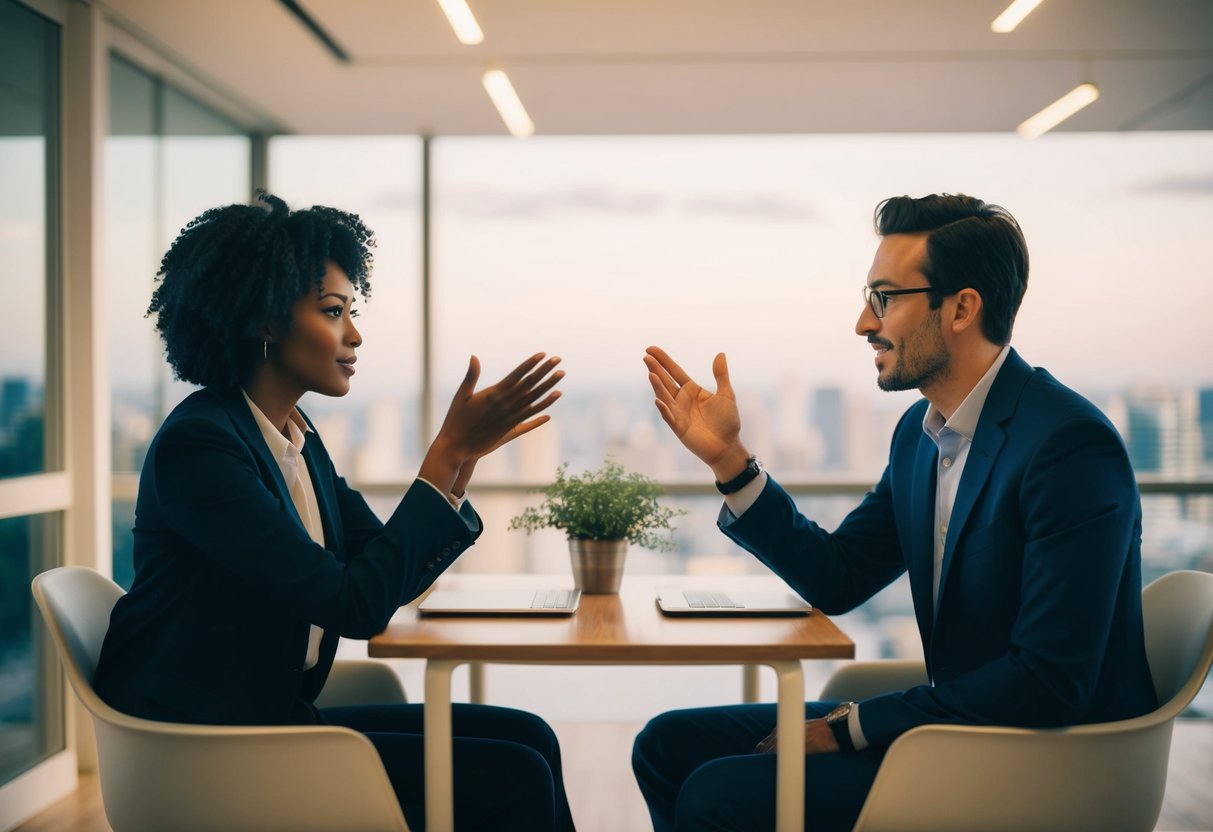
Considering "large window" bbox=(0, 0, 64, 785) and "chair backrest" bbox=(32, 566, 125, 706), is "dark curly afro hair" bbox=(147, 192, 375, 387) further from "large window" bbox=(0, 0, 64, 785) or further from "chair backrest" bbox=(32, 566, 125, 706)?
"large window" bbox=(0, 0, 64, 785)

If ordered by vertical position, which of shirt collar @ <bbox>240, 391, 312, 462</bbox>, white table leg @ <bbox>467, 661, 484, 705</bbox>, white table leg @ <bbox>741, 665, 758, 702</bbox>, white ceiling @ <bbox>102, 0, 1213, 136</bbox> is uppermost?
white ceiling @ <bbox>102, 0, 1213, 136</bbox>

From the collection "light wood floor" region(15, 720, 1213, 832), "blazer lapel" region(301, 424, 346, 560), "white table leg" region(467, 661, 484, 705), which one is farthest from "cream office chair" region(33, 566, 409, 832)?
"light wood floor" region(15, 720, 1213, 832)

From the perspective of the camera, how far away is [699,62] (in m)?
3.68

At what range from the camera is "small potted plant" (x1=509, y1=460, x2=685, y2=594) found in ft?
7.30

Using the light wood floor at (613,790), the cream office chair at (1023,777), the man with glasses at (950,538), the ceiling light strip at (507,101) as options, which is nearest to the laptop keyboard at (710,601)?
the man with glasses at (950,538)

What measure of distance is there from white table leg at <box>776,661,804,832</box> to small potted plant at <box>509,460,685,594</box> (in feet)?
2.14

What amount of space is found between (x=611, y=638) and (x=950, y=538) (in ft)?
2.07

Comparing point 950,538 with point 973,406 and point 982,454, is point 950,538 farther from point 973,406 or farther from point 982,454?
point 973,406

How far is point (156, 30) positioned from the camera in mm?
3500

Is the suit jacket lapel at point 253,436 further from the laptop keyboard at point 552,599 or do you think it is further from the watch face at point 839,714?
the watch face at point 839,714

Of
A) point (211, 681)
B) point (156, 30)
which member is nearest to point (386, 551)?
point (211, 681)

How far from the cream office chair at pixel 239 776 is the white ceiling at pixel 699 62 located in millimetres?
2470

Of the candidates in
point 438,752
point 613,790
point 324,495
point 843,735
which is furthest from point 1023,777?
point 613,790

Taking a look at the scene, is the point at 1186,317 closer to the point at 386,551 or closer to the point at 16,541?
the point at 386,551
